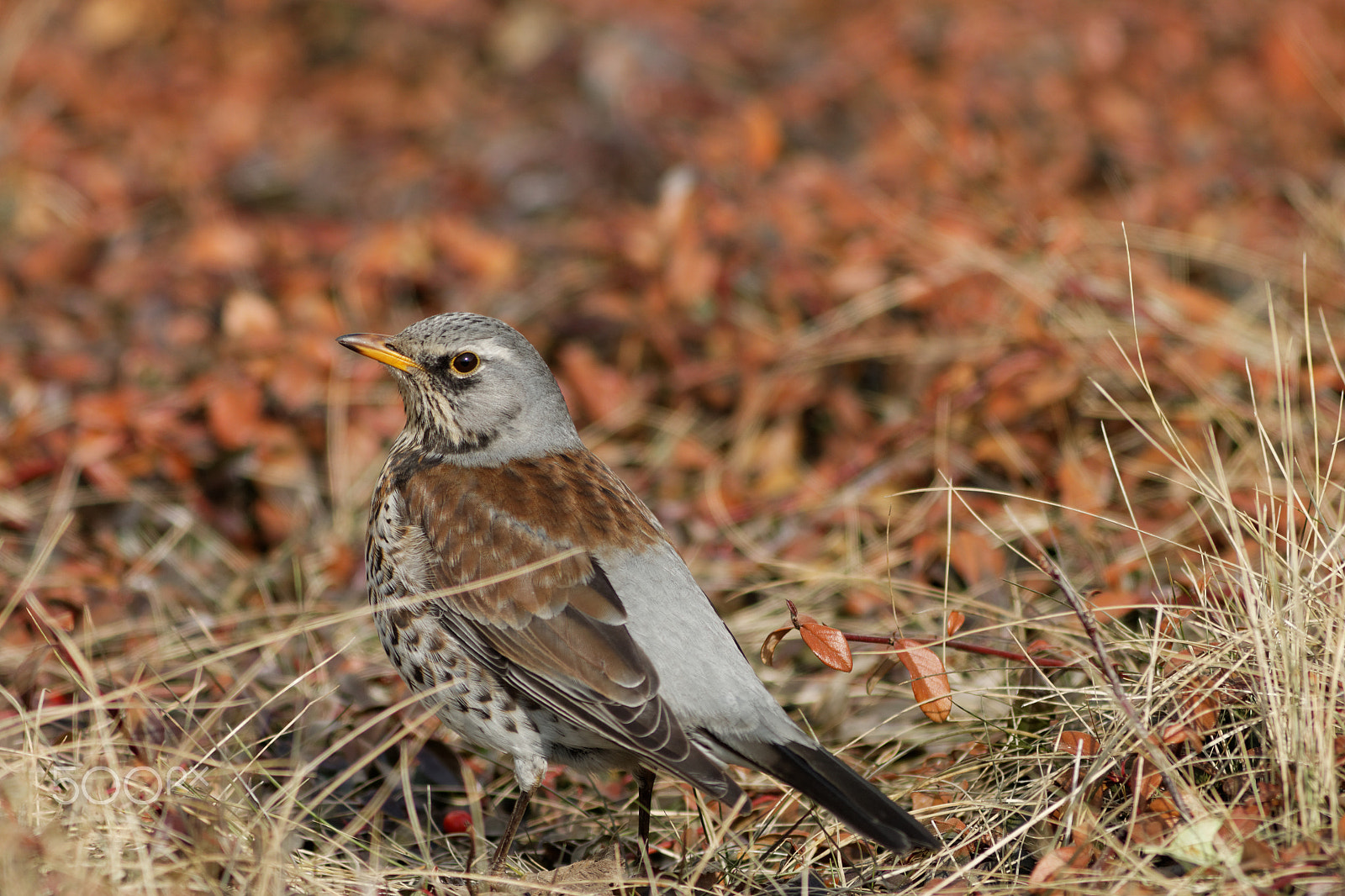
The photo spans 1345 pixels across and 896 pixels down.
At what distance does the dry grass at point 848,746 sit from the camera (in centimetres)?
330

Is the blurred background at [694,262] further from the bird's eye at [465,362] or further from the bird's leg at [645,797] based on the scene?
the bird's eye at [465,362]

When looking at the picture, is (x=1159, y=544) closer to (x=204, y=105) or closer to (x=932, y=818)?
(x=932, y=818)

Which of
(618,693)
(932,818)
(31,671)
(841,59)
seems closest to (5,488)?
(31,671)

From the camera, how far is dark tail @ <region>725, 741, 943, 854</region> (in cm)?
337

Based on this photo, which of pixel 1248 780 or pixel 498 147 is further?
pixel 498 147

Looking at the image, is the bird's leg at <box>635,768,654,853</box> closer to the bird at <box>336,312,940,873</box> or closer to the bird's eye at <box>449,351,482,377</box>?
the bird at <box>336,312,940,873</box>

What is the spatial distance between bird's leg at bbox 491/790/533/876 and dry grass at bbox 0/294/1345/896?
6.1 inches

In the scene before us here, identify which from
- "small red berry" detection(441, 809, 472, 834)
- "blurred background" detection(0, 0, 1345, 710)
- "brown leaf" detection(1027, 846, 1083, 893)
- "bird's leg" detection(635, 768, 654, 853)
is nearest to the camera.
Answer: "brown leaf" detection(1027, 846, 1083, 893)

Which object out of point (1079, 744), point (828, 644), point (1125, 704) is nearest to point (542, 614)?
point (828, 644)

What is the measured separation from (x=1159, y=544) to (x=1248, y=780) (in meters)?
1.80

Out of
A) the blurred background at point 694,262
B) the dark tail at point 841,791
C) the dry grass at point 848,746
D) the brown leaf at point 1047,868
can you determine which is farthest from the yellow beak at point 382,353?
the brown leaf at point 1047,868

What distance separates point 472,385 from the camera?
185 inches

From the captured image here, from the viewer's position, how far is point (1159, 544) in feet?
16.8

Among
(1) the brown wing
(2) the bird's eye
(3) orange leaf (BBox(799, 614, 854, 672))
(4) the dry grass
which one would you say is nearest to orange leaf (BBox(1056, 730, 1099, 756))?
(4) the dry grass
